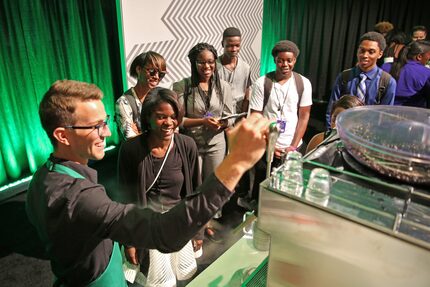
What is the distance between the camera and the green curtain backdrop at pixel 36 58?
3.53 meters

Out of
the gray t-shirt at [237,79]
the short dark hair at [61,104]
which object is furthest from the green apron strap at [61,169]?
the gray t-shirt at [237,79]

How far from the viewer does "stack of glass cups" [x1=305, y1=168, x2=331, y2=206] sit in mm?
838

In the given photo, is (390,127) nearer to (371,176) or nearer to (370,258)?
(371,176)

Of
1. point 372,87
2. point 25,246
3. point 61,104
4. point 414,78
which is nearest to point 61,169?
point 61,104

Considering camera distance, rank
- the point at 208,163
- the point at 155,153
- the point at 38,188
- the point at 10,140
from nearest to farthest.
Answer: the point at 38,188, the point at 155,153, the point at 208,163, the point at 10,140

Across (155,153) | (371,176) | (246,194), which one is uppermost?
(371,176)

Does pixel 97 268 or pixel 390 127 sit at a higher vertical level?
pixel 390 127

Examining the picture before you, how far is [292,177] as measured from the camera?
0.90 m

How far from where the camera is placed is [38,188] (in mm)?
1310

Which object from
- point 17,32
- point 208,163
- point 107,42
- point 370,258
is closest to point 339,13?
point 107,42

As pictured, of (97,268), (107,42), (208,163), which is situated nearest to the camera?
(97,268)

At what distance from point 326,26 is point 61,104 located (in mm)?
7660

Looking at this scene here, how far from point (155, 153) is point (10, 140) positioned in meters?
2.52

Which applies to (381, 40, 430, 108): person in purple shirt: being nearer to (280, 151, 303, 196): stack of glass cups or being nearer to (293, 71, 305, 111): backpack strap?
(293, 71, 305, 111): backpack strap
